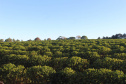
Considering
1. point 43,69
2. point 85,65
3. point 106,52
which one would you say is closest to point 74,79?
point 43,69

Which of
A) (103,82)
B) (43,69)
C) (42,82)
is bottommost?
(42,82)

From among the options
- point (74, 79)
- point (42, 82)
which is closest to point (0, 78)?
point (42, 82)

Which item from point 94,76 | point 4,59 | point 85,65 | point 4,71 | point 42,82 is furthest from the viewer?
point 4,59

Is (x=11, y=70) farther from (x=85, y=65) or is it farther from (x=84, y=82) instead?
(x=85, y=65)

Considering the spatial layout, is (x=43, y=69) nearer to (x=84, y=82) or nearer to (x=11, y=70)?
(x=11, y=70)

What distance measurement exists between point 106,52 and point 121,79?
25.1 feet

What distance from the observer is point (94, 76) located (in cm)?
517

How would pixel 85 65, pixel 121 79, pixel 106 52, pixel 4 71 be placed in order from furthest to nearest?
pixel 106 52 → pixel 85 65 → pixel 4 71 → pixel 121 79

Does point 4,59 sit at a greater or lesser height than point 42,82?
greater

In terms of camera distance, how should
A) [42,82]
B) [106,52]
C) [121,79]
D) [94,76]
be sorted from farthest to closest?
[106,52] → [42,82] → [94,76] → [121,79]

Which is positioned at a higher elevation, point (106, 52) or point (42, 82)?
point (106, 52)

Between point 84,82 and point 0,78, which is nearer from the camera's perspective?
point 84,82

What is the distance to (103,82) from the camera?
5016mm

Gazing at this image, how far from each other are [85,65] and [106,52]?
5333mm
